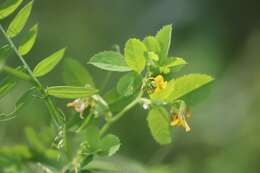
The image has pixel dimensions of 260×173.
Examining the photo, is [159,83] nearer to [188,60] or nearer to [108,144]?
[108,144]

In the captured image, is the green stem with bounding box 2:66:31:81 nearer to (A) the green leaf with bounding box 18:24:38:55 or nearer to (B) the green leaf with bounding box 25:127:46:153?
(A) the green leaf with bounding box 18:24:38:55

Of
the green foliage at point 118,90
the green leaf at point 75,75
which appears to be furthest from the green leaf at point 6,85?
the green leaf at point 75,75

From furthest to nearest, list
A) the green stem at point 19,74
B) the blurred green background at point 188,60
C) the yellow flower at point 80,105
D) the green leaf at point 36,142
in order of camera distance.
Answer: the blurred green background at point 188,60 → the green leaf at point 36,142 → the yellow flower at point 80,105 → the green stem at point 19,74

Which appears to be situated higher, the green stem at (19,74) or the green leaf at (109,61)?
the green stem at (19,74)

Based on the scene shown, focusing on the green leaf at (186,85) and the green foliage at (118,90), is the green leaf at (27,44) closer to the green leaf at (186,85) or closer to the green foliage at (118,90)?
the green foliage at (118,90)

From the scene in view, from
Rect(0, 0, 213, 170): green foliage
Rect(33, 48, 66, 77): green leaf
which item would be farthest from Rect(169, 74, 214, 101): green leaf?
Rect(33, 48, 66, 77): green leaf

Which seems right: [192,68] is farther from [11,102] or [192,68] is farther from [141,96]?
[141,96]

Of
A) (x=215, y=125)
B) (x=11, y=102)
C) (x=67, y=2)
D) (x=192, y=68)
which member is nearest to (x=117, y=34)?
(x=67, y=2)
